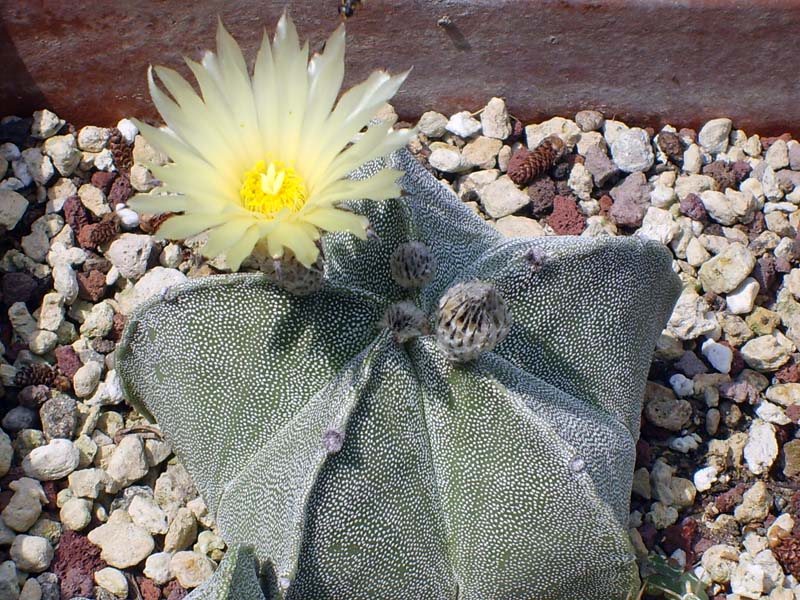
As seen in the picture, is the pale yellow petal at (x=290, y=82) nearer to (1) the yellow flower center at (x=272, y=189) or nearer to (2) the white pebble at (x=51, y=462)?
(1) the yellow flower center at (x=272, y=189)

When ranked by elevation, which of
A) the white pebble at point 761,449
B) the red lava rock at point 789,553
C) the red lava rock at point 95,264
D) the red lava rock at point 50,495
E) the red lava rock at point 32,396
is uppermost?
the red lava rock at point 95,264

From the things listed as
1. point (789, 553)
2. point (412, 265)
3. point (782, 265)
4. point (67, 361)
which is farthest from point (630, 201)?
point (67, 361)

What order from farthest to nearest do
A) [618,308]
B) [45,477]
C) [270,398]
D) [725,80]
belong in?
[725,80] < [45,477] < [618,308] < [270,398]

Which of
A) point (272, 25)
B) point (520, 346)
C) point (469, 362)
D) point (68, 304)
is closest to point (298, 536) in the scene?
A: point (469, 362)

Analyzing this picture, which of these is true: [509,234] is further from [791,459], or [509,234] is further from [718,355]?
[791,459]

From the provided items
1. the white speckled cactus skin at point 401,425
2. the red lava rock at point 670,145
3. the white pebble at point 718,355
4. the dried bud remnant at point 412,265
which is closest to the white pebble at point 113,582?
the white speckled cactus skin at point 401,425

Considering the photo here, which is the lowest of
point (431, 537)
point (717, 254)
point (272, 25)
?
point (717, 254)

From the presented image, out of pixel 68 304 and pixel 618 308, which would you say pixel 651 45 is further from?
pixel 68 304
